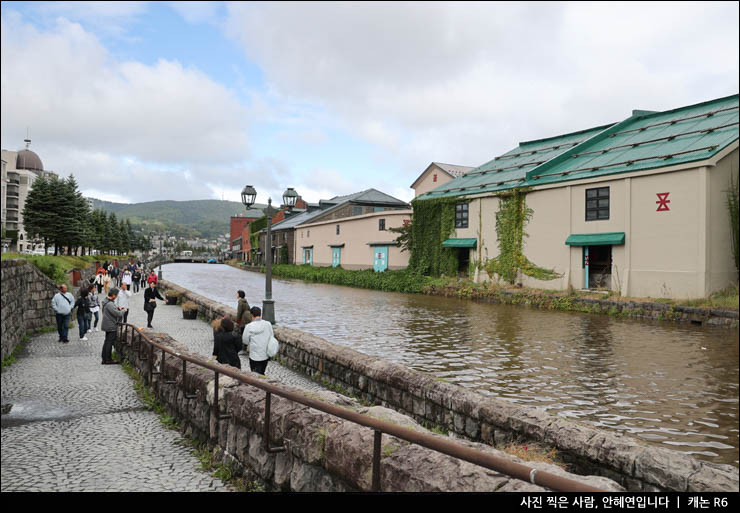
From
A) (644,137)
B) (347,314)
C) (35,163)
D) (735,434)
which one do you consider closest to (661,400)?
(735,434)

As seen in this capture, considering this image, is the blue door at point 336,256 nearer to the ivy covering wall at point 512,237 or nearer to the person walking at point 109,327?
the ivy covering wall at point 512,237

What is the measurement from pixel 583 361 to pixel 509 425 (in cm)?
677

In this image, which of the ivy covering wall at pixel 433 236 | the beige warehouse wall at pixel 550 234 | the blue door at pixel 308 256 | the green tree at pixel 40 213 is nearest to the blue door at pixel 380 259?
the ivy covering wall at pixel 433 236

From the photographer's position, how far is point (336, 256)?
50375mm

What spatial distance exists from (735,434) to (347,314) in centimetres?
1546

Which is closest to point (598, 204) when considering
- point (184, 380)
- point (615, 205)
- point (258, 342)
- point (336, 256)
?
point (615, 205)

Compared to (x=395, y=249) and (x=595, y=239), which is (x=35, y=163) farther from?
(x=595, y=239)

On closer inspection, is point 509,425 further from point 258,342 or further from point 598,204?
point 598,204

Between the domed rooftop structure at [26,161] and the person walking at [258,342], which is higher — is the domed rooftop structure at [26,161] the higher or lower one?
the higher one

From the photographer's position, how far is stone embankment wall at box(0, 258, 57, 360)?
444 inches

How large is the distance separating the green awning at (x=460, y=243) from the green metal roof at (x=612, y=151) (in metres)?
3.16

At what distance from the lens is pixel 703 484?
11.2ft

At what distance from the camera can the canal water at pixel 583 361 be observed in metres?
6.84

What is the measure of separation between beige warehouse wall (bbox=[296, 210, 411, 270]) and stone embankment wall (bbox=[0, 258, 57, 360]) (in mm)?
27284
